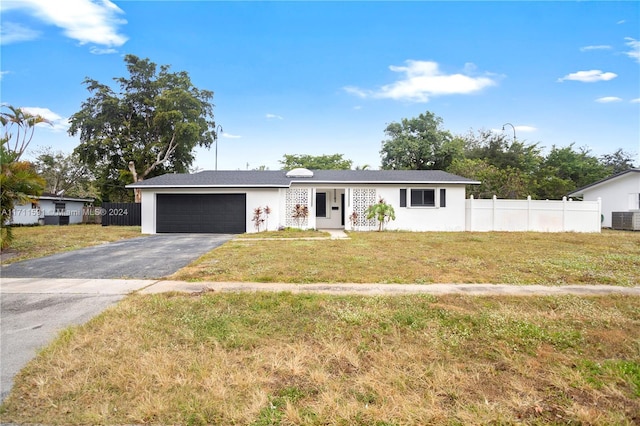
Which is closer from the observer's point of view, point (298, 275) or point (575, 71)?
point (298, 275)

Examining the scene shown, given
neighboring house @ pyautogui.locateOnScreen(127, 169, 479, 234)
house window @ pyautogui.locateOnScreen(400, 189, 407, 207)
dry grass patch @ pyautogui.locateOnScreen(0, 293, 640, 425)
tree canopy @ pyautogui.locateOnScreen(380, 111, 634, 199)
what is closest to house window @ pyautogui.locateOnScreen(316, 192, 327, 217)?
neighboring house @ pyautogui.locateOnScreen(127, 169, 479, 234)

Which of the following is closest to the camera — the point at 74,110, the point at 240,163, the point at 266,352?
the point at 266,352

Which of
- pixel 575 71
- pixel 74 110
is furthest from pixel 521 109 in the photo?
pixel 74 110

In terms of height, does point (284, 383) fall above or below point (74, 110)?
below

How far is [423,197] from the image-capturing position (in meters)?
17.0

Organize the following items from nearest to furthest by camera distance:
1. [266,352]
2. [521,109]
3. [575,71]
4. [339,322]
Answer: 1. [266,352]
2. [339,322]
3. [575,71]
4. [521,109]

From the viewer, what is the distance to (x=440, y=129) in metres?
31.2

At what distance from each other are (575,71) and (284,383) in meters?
23.9

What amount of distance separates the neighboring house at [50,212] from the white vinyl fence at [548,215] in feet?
97.0

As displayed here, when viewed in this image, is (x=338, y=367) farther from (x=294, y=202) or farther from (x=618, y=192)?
(x=618, y=192)

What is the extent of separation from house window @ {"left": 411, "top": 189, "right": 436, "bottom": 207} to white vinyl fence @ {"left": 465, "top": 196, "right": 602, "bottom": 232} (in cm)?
197

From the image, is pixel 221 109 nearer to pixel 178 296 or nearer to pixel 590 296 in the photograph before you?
pixel 178 296

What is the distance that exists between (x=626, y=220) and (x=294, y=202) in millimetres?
20137

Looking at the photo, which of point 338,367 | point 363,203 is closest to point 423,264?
point 338,367
